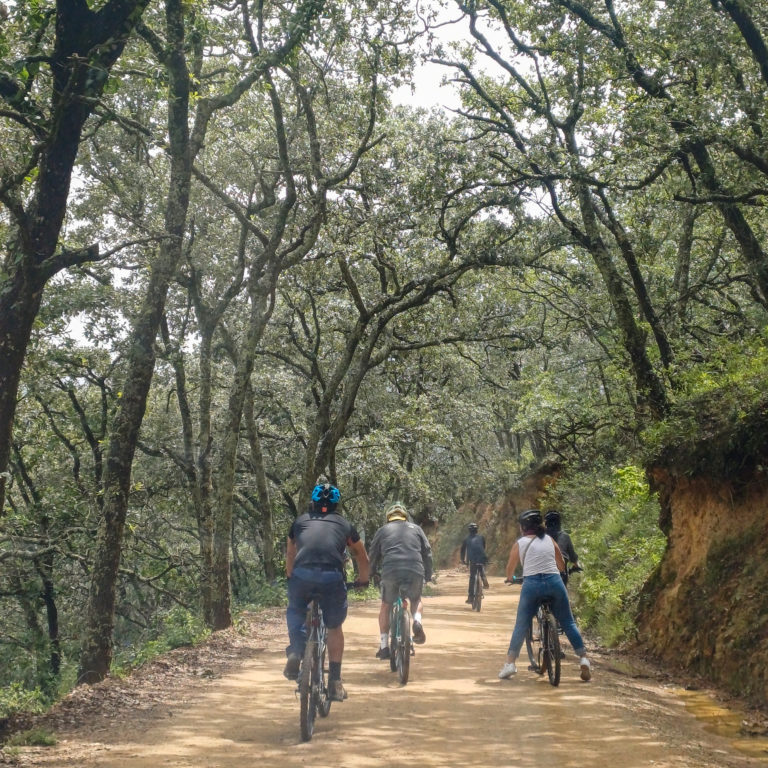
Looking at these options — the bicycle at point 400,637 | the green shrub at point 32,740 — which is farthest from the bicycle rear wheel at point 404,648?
the green shrub at point 32,740

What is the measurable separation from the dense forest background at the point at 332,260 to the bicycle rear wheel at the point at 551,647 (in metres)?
2.92

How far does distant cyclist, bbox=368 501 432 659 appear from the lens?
31.0 feet

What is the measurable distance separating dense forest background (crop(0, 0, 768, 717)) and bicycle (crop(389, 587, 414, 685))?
125 inches

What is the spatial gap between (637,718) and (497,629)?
8611 millimetres

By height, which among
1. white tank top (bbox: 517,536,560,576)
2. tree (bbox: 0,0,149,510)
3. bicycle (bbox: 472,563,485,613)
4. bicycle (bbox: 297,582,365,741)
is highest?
tree (bbox: 0,0,149,510)

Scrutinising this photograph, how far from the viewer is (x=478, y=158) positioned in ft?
46.6

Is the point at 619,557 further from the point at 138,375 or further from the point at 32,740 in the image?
the point at 32,740

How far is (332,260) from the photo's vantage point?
19750 millimetres

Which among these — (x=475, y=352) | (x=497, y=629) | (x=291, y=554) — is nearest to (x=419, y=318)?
(x=475, y=352)

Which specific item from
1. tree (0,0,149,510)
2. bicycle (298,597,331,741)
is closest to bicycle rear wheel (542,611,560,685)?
bicycle (298,597,331,741)

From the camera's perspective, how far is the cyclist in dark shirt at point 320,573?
690 cm

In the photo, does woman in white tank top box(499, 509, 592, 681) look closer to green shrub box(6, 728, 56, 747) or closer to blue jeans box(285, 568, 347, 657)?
blue jeans box(285, 568, 347, 657)

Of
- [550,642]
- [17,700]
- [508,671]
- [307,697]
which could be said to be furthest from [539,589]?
[17,700]

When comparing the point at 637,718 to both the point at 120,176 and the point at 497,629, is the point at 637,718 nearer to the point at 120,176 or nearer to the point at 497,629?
the point at 497,629
